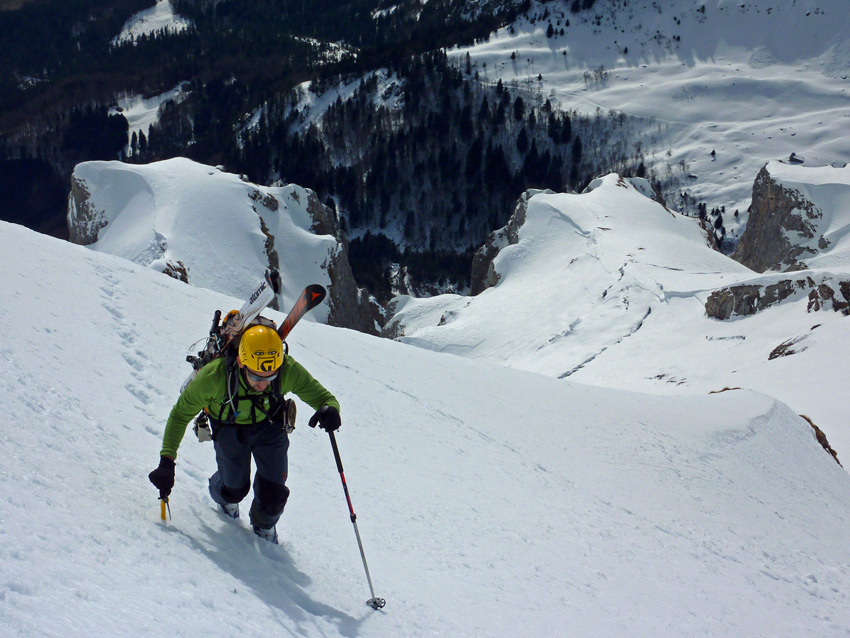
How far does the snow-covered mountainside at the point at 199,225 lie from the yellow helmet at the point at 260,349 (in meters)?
25.8

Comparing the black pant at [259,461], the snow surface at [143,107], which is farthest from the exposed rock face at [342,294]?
the snow surface at [143,107]

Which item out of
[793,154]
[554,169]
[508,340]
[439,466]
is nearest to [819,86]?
[793,154]

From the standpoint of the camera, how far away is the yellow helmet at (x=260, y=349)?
14.1ft

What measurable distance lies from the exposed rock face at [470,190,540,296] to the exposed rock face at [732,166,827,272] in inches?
699

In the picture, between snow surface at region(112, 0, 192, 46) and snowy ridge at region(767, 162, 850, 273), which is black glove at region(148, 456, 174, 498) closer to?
snowy ridge at region(767, 162, 850, 273)

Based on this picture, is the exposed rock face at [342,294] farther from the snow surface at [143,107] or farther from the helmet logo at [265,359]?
the snow surface at [143,107]

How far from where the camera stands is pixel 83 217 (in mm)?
38344

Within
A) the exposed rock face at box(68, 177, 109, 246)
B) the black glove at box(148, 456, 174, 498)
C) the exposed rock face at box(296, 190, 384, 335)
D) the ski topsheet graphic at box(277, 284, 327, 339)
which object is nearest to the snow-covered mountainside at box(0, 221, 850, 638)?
the black glove at box(148, 456, 174, 498)

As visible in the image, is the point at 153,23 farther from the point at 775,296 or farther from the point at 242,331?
the point at 242,331

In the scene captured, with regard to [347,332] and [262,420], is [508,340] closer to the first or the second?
[347,332]

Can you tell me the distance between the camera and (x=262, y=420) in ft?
15.2

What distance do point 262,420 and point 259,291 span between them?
111cm

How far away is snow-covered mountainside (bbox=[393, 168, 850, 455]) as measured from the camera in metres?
24.5

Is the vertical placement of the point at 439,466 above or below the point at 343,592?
below
